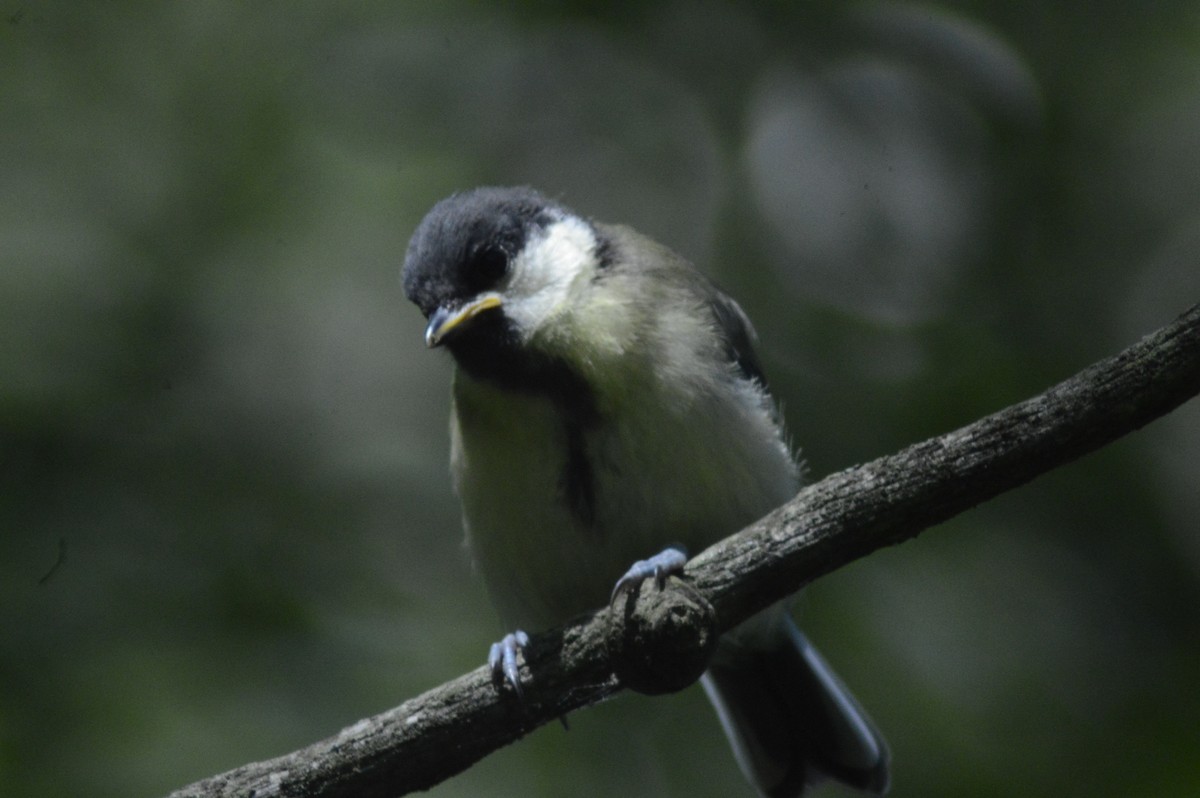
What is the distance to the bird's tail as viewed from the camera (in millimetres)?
2859

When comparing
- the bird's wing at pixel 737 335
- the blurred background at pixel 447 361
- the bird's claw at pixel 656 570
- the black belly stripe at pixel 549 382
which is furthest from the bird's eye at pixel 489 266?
the blurred background at pixel 447 361

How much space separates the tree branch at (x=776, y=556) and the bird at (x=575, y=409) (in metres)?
0.19

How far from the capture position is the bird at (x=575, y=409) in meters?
2.33

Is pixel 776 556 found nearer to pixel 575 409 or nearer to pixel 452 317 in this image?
pixel 575 409

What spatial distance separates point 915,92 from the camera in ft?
11.5

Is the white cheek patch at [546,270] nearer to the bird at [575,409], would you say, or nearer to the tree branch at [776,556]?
the bird at [575,409]

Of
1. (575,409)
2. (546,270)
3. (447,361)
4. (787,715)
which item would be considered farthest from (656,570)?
(787,715)

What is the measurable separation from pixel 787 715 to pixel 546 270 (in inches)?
52.2

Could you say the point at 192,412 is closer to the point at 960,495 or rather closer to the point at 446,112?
the point at 446,112

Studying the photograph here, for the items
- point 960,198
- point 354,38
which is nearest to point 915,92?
point 960,198

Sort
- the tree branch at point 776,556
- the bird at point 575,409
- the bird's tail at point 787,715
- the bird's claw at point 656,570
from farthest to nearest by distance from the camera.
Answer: the bird's tail at point 787,715 < the bird at point 575,409 < the bird's claw at point 656,570 < the tree branch at point 776,556

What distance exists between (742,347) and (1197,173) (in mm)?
1271

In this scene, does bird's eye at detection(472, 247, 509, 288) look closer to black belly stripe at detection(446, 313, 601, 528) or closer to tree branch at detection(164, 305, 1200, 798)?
black belly stripe at detection(446, 313, 601, 528)

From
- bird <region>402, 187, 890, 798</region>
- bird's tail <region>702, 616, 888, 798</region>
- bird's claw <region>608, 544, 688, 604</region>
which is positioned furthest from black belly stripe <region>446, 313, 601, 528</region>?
bird's tail <region>702, 616, 888, 798</region>
